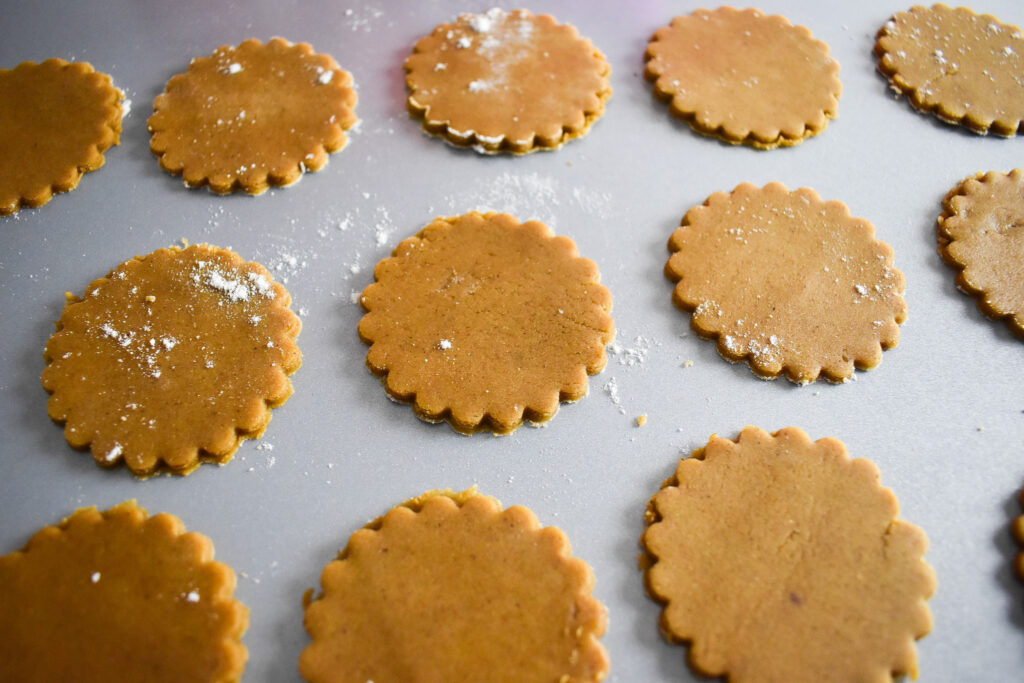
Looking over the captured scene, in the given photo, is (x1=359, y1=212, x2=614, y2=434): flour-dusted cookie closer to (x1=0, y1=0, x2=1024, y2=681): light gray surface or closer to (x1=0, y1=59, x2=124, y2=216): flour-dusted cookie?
(x1=0, y1=0, x2=1024, y2=681): light gray surface

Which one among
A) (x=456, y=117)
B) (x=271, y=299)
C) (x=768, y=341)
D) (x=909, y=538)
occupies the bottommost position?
(x=909, y=538)

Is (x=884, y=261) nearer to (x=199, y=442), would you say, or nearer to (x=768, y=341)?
(x=768, y=341)

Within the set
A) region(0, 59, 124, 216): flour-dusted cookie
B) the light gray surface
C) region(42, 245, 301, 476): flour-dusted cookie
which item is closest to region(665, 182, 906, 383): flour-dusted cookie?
the light gray surface

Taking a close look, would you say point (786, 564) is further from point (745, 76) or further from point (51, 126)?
point (51, 126)

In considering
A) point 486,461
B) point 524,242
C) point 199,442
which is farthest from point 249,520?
point 524,242

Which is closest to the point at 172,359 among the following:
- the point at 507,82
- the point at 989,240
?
the point at 507,82
